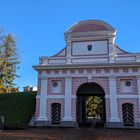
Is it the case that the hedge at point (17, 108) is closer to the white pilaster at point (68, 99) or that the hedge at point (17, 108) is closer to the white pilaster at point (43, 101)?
the white pilaster at point (43, 101)

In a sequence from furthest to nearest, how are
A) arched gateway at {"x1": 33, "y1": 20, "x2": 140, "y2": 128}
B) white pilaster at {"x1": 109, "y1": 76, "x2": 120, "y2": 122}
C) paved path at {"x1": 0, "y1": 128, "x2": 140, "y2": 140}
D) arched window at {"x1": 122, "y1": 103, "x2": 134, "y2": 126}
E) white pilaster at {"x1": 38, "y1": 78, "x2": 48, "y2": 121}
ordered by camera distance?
white pilaster at {"x1": 38, "y1": 78, "x2": 48, "y2": 121} < arched gateway at {"x1": 33, "y1": 20, "x2": 140, "y2": 128} < arched window at {"x1": 122, "y1": 103, "x2": 134, "y2": 126} < white pilaster at {"x1": 109, "y1": 76, "x2": 120, "y2": 122} < paved path at {"x1": 0, "y1": 128, "x2": 140, "y2": 140}

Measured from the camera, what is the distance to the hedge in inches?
848

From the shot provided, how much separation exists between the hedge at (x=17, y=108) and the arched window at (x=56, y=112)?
2207mm

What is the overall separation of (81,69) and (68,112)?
3965 millimetres

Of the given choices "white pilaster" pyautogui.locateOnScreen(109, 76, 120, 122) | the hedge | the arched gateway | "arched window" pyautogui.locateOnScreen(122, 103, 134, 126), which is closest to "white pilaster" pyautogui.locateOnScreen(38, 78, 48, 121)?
the arched gateway

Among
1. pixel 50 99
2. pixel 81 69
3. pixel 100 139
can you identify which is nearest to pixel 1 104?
pixel 50 99

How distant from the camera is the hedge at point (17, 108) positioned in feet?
70.6

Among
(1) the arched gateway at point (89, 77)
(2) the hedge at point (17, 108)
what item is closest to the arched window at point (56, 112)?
(1) the arched gateway at point (89, 77)

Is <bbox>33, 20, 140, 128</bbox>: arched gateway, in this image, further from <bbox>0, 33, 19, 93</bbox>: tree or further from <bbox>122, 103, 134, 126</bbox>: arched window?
<bbox>0, 33, 19, 93</bbox>: tree

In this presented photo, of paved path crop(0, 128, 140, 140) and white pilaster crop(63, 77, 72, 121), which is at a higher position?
white pilaster crop(63, 77, 72, 121)

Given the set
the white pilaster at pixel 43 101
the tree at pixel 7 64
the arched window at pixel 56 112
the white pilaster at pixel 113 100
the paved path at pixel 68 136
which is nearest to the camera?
the paved path at pixel 68 136

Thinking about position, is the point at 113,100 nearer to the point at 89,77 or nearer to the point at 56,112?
the point at 89,77

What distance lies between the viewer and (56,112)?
21.7m

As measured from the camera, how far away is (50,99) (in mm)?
21750
